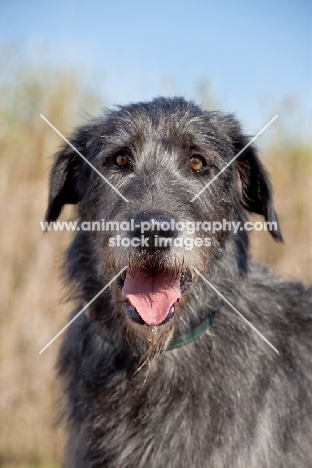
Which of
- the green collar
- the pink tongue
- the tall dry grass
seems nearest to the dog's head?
the pink tongue

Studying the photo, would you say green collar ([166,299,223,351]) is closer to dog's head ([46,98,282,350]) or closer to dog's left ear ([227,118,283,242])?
dog's head ([46,98,282,350])

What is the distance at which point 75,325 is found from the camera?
3932mm

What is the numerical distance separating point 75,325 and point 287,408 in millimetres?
1428

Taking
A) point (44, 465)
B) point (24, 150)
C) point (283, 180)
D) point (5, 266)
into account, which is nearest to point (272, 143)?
point (283, 180)

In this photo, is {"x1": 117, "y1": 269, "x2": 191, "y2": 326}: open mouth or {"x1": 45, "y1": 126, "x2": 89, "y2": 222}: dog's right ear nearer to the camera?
{"x1": 117, "y1": 269, "x2": 191, "y2": 326}: open mouth

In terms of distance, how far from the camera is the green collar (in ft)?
11.6

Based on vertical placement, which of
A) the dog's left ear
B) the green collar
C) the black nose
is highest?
the dog's left ear

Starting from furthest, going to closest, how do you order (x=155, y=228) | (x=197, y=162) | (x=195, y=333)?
(x=197, y=162) → (x=195, y=333) → (x=155, y=228)

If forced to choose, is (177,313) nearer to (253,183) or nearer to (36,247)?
(253,183)

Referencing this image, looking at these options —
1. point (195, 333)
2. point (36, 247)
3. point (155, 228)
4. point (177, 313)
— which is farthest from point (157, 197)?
point (36, 247)

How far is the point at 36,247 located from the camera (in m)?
6.92

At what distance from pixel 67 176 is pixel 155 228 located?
4.33 ft

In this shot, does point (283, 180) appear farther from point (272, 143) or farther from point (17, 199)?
point (17, 199)

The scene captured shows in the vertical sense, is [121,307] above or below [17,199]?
below
